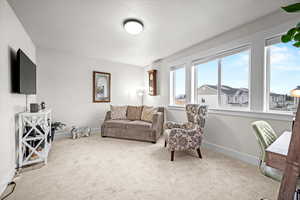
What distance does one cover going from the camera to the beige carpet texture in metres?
1.50

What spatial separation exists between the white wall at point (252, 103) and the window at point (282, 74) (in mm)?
118

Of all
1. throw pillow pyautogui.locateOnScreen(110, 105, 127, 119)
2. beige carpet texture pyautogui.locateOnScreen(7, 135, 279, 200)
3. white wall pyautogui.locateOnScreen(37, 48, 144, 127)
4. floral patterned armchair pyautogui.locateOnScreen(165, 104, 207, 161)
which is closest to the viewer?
beige carpet texture pyautogui.locateOnScreen(7, 135, 279, 200)

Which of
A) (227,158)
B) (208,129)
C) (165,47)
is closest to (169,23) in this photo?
(165,47)

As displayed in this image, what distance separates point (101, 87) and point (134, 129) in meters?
1.88

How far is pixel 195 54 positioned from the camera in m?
3.17

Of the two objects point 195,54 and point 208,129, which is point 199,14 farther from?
point 208,129

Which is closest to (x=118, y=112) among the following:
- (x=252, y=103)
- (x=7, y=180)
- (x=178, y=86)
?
(x=178, y=86)

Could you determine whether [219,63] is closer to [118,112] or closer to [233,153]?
[233,153]

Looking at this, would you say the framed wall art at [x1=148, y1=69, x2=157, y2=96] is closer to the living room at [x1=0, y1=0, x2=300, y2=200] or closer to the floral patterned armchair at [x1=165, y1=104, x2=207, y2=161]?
the living room at [x1=0, y1=0, x2=300, y2=200]

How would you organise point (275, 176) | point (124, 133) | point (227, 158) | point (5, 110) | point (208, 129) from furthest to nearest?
1. point (124, 133)
2. point (208, 129)
3. point (227, 158)
4. point (5, 110)
5. point (275, 176)

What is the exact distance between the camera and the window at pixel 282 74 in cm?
195

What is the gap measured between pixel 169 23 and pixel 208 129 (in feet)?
7.41

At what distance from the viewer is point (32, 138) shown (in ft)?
6.79

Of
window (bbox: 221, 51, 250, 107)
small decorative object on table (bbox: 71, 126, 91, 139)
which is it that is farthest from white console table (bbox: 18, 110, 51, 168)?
window (bbox: 221, 51, 250, 107)
